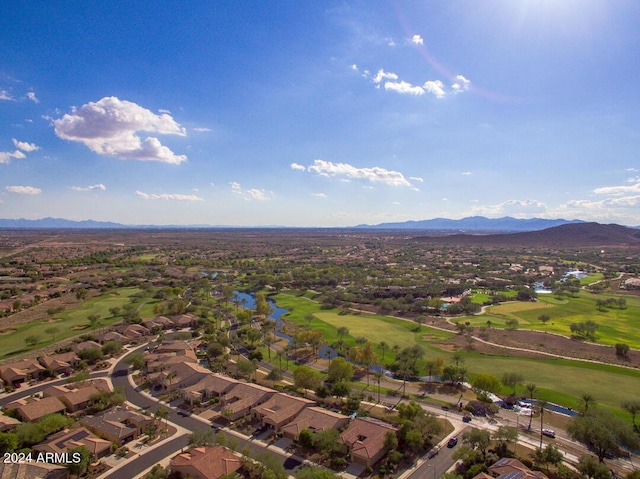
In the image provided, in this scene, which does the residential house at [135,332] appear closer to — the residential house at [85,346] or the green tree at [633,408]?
the residential house at [85,346]

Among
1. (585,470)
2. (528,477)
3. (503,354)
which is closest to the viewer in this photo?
(528,477)

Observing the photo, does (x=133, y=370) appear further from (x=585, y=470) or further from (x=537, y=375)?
(x=537, y=375)

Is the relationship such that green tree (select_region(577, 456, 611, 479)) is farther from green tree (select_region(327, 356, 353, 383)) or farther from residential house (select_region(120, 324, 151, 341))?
residential house (select_region(120, 324, 151, 341))

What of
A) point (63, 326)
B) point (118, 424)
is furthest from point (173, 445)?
point (63, 326)

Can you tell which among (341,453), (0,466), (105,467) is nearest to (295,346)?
(341,453)

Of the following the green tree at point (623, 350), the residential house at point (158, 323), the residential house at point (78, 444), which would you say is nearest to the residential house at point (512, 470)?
the residential house at point (78, 444)

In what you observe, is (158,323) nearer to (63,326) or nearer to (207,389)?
(63,326)
